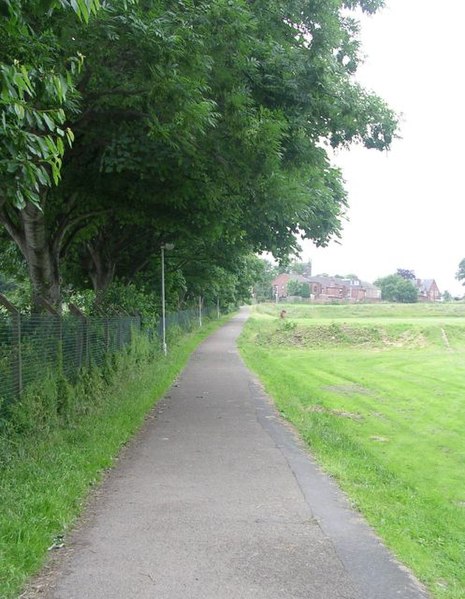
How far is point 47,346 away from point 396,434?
8260mm

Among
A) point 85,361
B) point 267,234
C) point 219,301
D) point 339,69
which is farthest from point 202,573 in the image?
point 219,301

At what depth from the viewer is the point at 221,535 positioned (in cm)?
526

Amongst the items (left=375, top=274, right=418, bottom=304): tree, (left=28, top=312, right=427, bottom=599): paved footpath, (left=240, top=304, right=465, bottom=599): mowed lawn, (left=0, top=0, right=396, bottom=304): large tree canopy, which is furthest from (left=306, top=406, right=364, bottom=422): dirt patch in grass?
(left=375, top=274, right=418, bottom=304): tree

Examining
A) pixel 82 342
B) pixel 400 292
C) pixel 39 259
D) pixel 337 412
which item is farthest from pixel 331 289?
pixel 82 342

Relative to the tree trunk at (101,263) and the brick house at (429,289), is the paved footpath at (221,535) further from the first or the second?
the brick house at (429,289)

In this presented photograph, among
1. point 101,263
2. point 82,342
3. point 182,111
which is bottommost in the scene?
point 82,342

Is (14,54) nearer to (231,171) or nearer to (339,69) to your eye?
(231,171)

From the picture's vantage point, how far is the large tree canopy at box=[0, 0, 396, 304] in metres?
6.55

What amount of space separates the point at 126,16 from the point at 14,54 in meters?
2.46

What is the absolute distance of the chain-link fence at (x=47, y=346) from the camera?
789 centimetres

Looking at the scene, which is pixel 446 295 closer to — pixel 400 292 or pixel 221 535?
pixel 400 292

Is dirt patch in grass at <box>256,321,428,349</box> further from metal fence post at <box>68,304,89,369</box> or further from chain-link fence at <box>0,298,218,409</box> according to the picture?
metal fence post at <box>68,304,89,369</box>

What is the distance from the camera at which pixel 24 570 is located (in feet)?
14.3

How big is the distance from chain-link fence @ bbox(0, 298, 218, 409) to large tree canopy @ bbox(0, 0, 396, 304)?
1548mm
